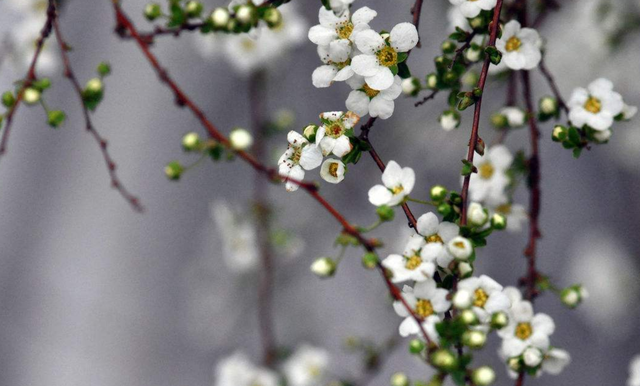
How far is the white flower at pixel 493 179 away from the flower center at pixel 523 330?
0.20 metres

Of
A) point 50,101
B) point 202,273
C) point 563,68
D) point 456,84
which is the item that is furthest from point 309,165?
point 50,101

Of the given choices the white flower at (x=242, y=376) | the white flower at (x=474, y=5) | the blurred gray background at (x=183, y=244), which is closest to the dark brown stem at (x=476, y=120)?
the white flower at (x=474, y=5)

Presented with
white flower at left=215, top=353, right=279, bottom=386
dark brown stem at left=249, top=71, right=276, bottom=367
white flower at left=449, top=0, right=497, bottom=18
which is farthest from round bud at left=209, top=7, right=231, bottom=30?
white flower at left=215, top=353, right=279, bottom=386

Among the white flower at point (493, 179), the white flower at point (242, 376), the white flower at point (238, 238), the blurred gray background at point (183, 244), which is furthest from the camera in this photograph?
the blurred gray background at point (183, 244)

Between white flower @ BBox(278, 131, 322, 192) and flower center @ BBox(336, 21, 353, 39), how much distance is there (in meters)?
0.12

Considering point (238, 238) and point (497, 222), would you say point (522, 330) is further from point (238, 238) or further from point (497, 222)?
point (238, 238)

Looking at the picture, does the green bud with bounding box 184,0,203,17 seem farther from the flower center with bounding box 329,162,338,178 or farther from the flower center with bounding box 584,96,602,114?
the flower center with bounding box 584,96,602,114

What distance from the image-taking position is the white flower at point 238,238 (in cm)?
133

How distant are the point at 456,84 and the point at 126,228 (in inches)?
42.5

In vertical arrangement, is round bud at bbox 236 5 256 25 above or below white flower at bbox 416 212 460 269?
above

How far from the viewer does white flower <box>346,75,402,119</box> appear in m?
0.64

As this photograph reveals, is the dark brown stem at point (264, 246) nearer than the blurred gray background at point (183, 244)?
Yes

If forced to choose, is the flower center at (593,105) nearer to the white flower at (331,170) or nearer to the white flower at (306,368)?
the white flower at (331,170)

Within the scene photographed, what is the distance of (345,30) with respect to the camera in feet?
2.30
